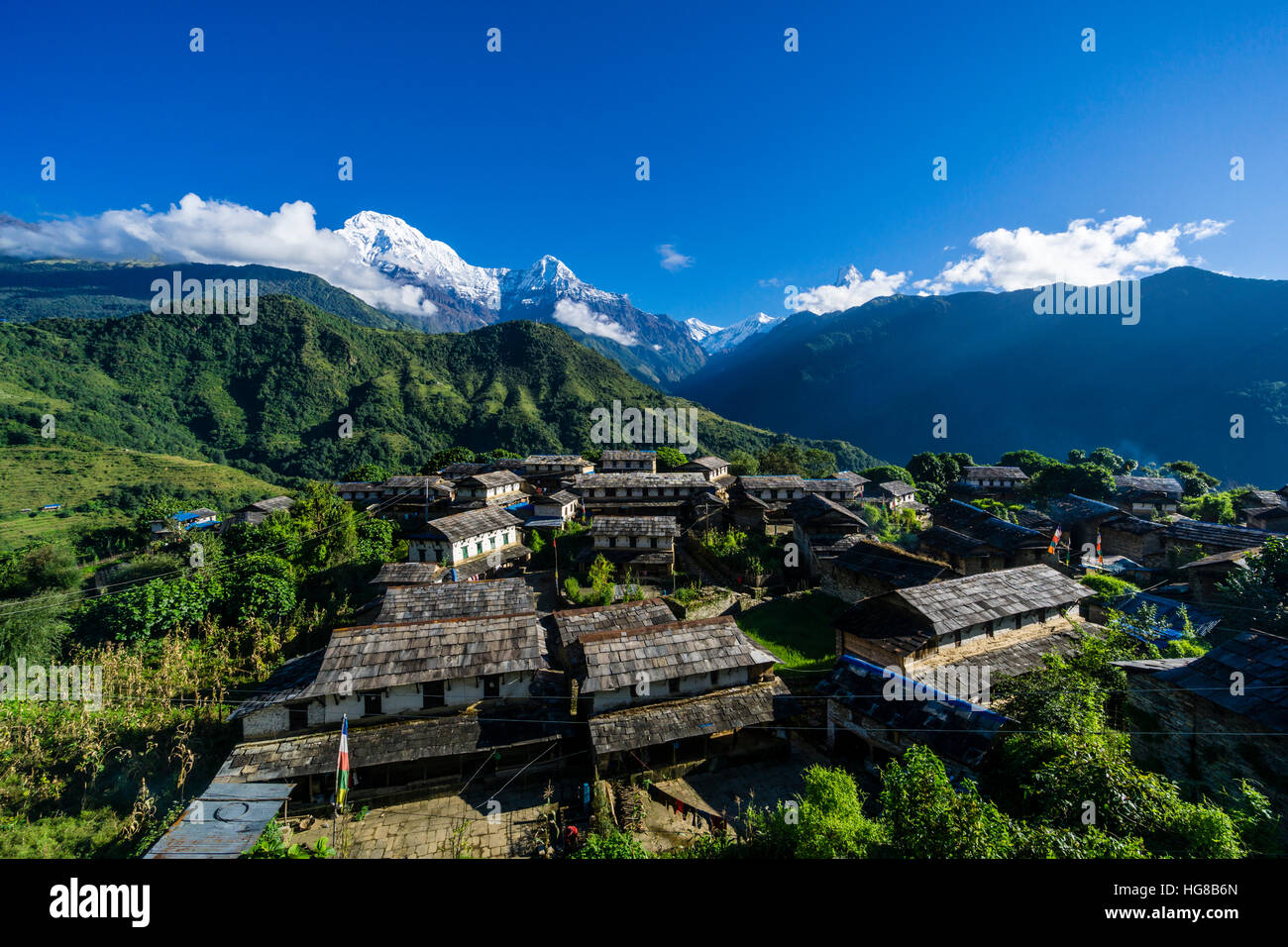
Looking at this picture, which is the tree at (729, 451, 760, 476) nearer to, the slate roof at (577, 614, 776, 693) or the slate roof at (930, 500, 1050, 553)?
the slate roof at (930, 500, 1050, 553)

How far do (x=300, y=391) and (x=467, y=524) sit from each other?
6238 inches

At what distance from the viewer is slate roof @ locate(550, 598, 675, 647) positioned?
26422 mm

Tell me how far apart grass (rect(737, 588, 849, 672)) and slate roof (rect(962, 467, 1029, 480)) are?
54896 millimetres

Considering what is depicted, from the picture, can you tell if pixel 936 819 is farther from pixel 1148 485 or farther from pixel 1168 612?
pixel 1148 485

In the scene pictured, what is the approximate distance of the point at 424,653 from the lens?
21484 mm

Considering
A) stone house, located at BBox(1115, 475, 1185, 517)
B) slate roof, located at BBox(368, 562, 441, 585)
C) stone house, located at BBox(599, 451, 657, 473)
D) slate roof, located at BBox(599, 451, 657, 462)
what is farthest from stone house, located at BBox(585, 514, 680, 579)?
stone house, located at BBox(1115, 475, 1185, 517)

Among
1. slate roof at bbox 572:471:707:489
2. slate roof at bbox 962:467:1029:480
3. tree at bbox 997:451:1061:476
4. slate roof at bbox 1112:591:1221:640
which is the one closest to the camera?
slate roof at bbox 1112:591:1221:640

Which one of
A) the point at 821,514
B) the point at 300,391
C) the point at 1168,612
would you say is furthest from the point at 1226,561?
the point at 300,391

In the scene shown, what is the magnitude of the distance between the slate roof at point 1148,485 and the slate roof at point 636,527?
191 ft

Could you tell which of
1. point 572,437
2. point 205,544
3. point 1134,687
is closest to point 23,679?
point 205,544

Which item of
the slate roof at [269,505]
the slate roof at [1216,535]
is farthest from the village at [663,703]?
the slate roof at [269,505]

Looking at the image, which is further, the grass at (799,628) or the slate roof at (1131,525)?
the slate roof at (1131,525)

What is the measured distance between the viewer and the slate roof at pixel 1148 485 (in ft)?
196

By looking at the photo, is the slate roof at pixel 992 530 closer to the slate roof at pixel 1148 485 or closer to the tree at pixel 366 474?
the slate roof at pixel 1148 485
